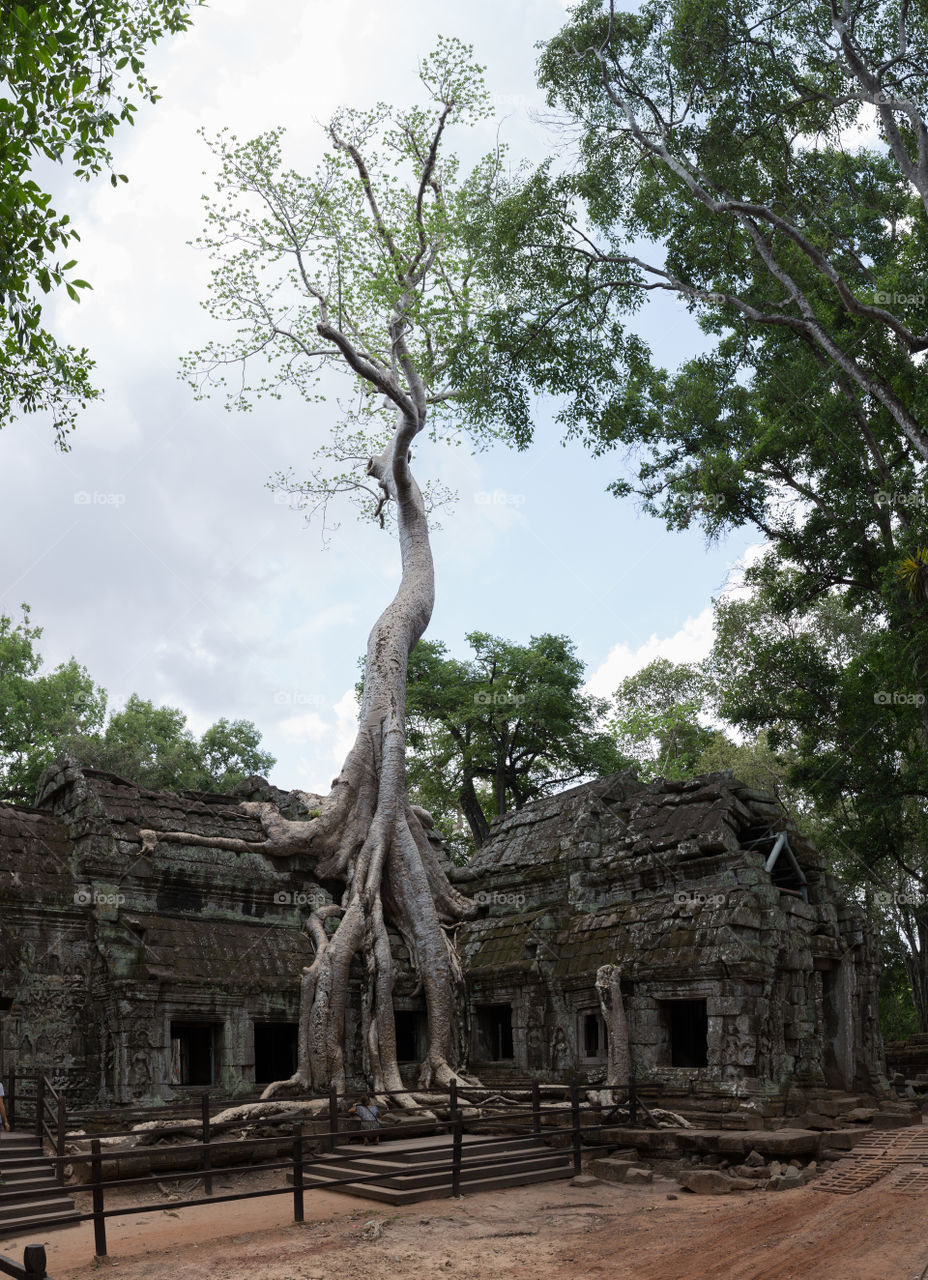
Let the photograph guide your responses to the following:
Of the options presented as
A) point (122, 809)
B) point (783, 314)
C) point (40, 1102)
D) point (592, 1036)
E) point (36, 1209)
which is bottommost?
point (36, 1209)

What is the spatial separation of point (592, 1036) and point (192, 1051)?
5.63m

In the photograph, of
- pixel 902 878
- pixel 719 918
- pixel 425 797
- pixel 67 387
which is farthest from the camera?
pixel 425 797

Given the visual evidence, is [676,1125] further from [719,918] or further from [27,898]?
[27,898]

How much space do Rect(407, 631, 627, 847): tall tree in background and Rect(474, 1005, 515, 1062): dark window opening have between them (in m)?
11.8

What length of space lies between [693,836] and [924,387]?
7.47 metres

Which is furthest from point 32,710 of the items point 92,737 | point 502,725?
point 502,725

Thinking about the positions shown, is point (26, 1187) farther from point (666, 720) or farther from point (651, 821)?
point (666, 720)

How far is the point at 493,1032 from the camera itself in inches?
642

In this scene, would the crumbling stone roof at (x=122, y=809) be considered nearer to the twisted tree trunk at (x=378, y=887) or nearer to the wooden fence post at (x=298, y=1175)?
the twisted tree trunk at (x=378, y=887)

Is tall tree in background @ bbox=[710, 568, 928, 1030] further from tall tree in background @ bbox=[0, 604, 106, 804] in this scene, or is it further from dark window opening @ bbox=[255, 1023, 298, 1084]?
tall tree in background @ bbox=[0, 604, 106, 804]

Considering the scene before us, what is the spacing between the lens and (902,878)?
26219 mm

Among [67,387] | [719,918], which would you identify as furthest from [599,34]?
[719,918]

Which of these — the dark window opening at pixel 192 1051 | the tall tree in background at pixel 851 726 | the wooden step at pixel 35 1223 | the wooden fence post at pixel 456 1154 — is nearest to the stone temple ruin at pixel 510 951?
the dark window opening at pixel 192 1051

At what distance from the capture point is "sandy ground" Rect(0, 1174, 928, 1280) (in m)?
7.59
